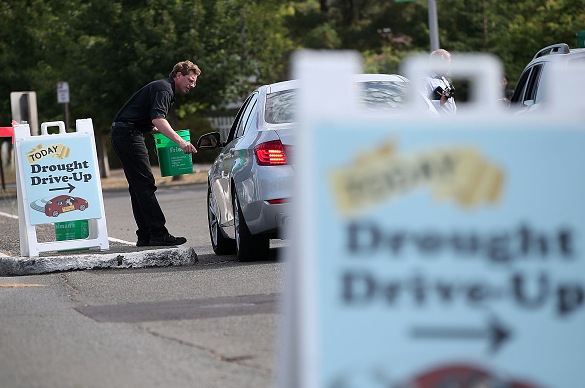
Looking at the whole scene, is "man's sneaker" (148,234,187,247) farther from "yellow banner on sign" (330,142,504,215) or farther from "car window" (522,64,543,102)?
"yellow banner on sign" (330,142,504,215)

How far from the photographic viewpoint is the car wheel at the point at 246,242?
11562mm

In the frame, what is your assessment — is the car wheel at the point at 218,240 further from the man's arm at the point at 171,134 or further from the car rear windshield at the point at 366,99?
the car rear windshield at the point at 366,99

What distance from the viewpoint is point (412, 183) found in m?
4.13

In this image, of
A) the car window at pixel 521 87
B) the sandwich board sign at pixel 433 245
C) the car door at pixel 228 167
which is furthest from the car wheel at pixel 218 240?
the sandwich board sign at pixel 433 245

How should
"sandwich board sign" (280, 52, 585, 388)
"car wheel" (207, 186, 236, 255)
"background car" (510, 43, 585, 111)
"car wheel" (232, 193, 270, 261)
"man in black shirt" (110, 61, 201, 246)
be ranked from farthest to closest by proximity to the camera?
"background car" (510, 43, 585, 111), "man in black shirt" (110, 61, 201, 246), "car wheel" (207, 186, 236, 255), "car wheel" (232, 193, 270, 261), "sandwich board sign" (280, 52, 585, 388)

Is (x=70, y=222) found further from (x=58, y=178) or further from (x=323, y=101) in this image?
(x=323, y=101)

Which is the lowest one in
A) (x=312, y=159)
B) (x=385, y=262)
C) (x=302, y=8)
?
(x=385, y=262)

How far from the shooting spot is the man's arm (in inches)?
499

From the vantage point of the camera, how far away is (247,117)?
485 inches

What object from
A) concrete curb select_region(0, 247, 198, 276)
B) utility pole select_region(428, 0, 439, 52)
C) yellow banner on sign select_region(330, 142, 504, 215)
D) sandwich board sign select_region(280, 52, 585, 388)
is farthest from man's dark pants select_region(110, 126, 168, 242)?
utility pole select_region(428, 0, 439, 52)

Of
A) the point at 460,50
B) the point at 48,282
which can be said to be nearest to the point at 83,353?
the point at 48,282

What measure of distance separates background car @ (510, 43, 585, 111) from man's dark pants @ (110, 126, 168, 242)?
371 cm

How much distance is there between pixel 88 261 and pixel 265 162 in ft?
5.38

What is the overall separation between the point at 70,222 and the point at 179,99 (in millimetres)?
22622
